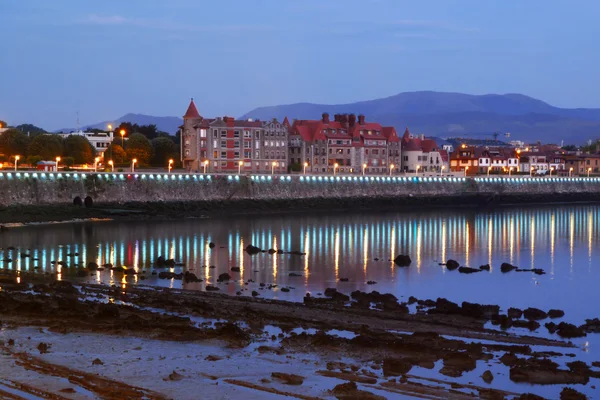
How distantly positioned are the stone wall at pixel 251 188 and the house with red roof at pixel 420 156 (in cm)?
1566

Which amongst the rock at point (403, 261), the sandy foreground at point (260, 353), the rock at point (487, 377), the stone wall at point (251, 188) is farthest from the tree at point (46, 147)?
the rock at point (487, 377)

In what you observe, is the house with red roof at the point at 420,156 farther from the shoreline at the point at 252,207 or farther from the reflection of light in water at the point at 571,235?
the reflection of light in water at the point at 571,235

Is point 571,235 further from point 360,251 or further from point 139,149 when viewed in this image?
point 139,149

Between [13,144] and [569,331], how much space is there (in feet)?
274

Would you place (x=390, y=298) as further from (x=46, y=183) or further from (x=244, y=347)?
(x=46, y=183)

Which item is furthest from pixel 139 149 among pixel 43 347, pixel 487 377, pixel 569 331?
pixel 487 377

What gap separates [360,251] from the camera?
131 feet

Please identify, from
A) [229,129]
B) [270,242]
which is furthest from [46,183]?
[229,129]

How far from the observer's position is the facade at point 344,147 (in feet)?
324

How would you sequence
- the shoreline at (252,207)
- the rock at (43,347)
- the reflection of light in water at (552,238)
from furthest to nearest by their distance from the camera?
the shoreline at (252,207)
the reflection of light in water at (552,238)
the rock at (43,347)

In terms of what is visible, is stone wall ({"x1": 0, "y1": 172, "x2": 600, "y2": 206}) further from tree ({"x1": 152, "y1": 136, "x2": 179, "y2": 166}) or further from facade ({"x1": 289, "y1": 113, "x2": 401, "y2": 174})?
tree ({"x1": 152, "y1": 136, "x2": 179, "y2": 166})

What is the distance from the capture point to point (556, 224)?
60.8 meters

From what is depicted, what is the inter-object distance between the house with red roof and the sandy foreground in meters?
88.0

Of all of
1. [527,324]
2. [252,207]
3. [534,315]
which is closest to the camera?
[527,324]
